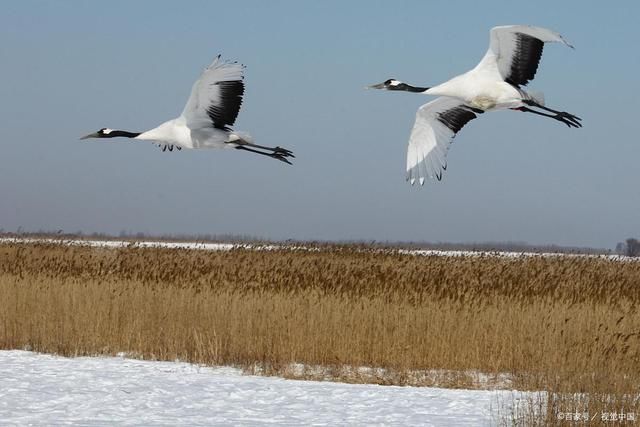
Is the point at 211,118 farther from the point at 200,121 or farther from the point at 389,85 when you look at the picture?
the point at 389,85

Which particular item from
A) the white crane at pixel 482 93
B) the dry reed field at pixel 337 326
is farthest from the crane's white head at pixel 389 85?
the dry reed field at pixel 337 326

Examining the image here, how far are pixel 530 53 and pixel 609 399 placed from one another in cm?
454

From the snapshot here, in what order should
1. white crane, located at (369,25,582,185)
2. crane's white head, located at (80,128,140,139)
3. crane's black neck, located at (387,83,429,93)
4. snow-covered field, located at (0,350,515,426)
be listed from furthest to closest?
1. crane's white head, located at (80,128,140,139)
2. crane's black neck, located at (387,83,429,93)
3. white crane, located at (369,25,582,185)
4. snow-covered field, located at (0,350,515,426)

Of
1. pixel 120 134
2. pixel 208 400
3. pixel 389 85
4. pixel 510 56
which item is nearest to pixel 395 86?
pixel 389 85

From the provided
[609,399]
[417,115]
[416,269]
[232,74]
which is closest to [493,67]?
[417,115]

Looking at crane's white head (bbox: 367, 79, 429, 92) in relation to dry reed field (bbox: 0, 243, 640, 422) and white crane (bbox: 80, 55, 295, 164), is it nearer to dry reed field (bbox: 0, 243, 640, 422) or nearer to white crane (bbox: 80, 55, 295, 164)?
white crane (bbox: 80, 55, 295, 164)

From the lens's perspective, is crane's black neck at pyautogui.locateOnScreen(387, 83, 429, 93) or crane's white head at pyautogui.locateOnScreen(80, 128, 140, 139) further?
crane's white head at pyautogui.locateOnScreen(80, 128, 140, 139)

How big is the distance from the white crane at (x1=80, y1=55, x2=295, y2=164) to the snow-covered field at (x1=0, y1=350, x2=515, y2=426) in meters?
2.41

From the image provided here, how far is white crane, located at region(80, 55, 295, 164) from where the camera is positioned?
10.3 meters

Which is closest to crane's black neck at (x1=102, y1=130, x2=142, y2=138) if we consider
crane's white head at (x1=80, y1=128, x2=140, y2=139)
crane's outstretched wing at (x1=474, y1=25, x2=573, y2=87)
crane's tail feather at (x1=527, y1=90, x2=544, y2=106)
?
crane's white head at (x1=80, y1=128, x2=140, y2=139)

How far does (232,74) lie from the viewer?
10.2m

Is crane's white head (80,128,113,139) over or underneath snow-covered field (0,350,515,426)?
over

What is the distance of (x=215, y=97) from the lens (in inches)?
408

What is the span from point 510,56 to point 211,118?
10.4 ft
